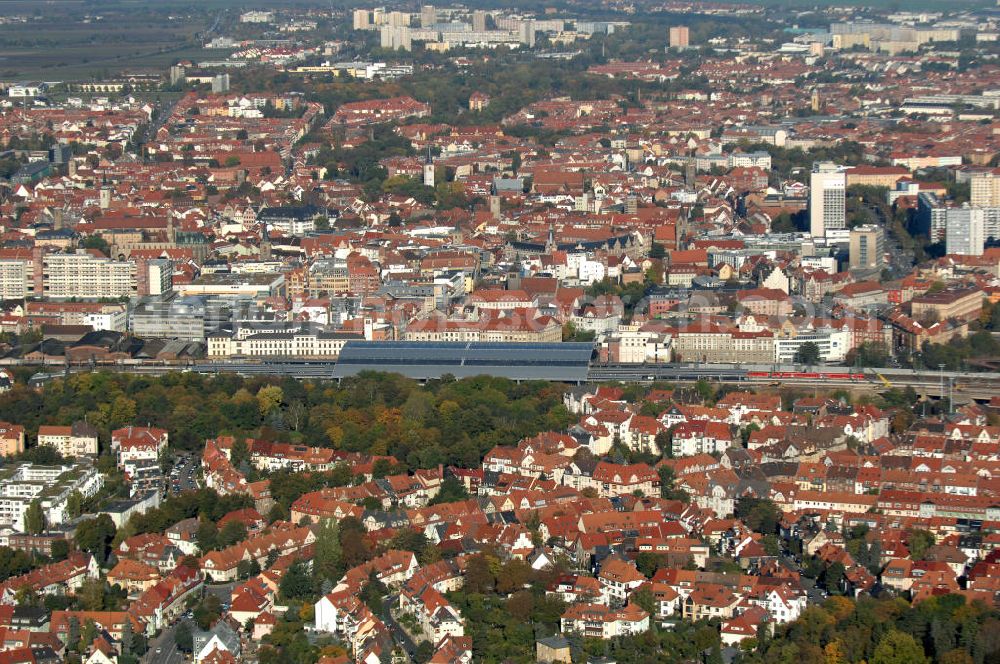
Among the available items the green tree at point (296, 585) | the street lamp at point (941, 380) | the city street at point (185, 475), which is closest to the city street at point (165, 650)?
the green tree at point (296, 585)

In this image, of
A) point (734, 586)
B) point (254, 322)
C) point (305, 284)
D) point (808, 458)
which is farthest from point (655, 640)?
point (305, 284)

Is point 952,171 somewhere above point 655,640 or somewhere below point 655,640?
above

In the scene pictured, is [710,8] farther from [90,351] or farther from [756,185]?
[90,351]

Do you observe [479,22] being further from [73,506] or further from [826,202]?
[73,506]

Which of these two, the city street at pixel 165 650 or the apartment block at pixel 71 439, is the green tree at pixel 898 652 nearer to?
the city street at pixel 165 650

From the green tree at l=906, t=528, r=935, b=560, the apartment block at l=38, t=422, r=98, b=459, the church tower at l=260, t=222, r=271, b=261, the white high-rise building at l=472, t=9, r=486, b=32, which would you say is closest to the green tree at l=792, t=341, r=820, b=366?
the green tree at l=906, t=528, r=935, b=560

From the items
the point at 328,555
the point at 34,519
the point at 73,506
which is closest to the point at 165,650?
the point at 328,555

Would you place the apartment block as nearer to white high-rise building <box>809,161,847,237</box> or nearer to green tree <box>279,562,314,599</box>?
green tree <box>279,562,314,599</box>

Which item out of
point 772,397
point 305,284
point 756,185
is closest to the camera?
point 772,397
